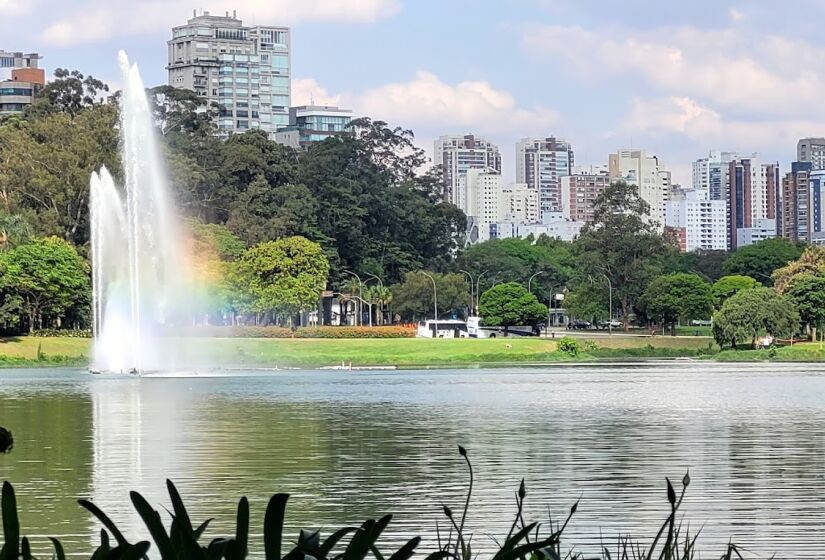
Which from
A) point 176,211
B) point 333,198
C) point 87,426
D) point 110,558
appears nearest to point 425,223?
point 333,198

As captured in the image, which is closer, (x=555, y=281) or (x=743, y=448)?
(x=743, y=448)

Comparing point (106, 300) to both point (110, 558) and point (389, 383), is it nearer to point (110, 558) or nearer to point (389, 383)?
point (389, 383)

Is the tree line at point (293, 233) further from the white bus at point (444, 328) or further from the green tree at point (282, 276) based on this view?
the white bus at point (444, 328)

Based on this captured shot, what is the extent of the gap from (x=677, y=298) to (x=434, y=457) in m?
90.4

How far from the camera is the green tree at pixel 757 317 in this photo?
83125 millimetres

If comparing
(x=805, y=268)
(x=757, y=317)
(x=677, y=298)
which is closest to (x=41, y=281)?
(x=757, y=317)

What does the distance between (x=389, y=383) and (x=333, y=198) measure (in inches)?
2389

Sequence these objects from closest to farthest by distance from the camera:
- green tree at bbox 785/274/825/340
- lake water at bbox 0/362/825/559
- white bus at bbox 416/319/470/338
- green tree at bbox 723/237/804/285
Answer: lake water at bbox 0/362/825/559, green tree at bbox 785/274/825/340, white bus at bbox 416/319/470/338, green tree at bbox 723/237/804/285

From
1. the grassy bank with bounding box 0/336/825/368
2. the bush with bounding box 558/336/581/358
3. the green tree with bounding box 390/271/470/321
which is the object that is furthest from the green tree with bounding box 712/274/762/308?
the bush with bounding box 558/336/581/358

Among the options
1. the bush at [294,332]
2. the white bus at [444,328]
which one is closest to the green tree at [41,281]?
the bush at [294,332]

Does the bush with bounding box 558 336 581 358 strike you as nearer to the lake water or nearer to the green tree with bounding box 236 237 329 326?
the green tree with bounding box 236 237 329 326

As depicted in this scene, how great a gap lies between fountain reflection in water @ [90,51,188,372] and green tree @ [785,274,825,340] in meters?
37.9

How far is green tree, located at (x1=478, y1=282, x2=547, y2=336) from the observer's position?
111125mm

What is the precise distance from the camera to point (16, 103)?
651ft
